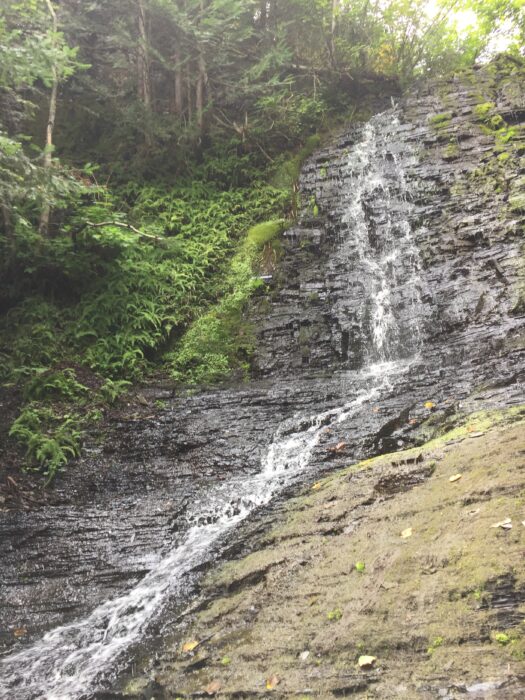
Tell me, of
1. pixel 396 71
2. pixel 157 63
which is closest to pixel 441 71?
pixel 396 71

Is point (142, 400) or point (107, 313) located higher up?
point (107, 313)

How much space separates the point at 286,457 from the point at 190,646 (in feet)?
9.98

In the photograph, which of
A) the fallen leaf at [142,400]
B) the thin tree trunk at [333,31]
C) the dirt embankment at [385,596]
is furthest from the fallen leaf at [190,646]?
the thin tree trunk at [333,31]

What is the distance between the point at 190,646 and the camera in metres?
3.50

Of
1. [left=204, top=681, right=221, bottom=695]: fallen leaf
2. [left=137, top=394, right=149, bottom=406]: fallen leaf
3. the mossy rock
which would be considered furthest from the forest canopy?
the mossy rock

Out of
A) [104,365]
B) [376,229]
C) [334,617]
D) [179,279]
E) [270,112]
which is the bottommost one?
[334,617]

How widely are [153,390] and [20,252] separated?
361 cm

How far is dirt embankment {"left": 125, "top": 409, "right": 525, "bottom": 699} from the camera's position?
8.01 feet

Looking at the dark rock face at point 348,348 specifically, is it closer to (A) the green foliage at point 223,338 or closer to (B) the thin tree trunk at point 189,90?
(A) the green foliage at point 223,338

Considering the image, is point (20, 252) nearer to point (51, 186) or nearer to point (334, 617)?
point (51, 186)

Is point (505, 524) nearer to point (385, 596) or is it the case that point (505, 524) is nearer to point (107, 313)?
point (385, 596)

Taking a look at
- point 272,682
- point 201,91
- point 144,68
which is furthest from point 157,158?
point 272,682

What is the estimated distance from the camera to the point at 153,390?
8570 mm

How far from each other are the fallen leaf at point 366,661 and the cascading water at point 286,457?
6.51 feet
